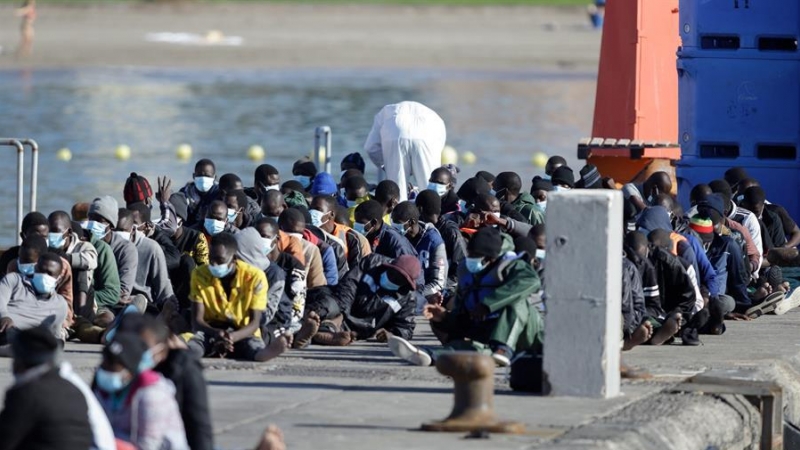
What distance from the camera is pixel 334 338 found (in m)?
14.4

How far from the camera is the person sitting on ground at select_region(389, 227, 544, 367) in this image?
12312mm

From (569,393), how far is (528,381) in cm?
35

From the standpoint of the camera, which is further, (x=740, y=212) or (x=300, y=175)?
(x=300, y=175)

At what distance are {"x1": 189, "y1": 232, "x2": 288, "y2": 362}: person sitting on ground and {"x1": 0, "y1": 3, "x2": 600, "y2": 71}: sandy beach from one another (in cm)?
4240

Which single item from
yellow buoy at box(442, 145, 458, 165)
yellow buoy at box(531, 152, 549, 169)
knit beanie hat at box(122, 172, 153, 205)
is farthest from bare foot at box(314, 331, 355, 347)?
yellow buoy at box(531, 152, 549, 169)

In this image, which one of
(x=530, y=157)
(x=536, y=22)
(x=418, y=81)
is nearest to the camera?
(x=530, y=157)

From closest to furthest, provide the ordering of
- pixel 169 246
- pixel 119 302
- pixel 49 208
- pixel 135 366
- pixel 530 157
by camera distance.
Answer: pixel 135 366 → pixel 119 302 → pixel 169 246 → pixel 49 208 → pixel 530 157

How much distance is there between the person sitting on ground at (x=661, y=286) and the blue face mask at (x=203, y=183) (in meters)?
5.10

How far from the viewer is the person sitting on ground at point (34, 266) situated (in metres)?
13.8

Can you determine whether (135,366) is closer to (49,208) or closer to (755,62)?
(755,62)

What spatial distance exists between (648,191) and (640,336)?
4919mm

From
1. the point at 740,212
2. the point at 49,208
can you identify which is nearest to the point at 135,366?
the point at 740,212

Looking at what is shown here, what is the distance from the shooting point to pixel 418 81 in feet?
172

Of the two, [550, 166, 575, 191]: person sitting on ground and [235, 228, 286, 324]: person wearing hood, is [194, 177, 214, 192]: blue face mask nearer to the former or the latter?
Result: [550, 166, 575, 191]: person sitting on ground
